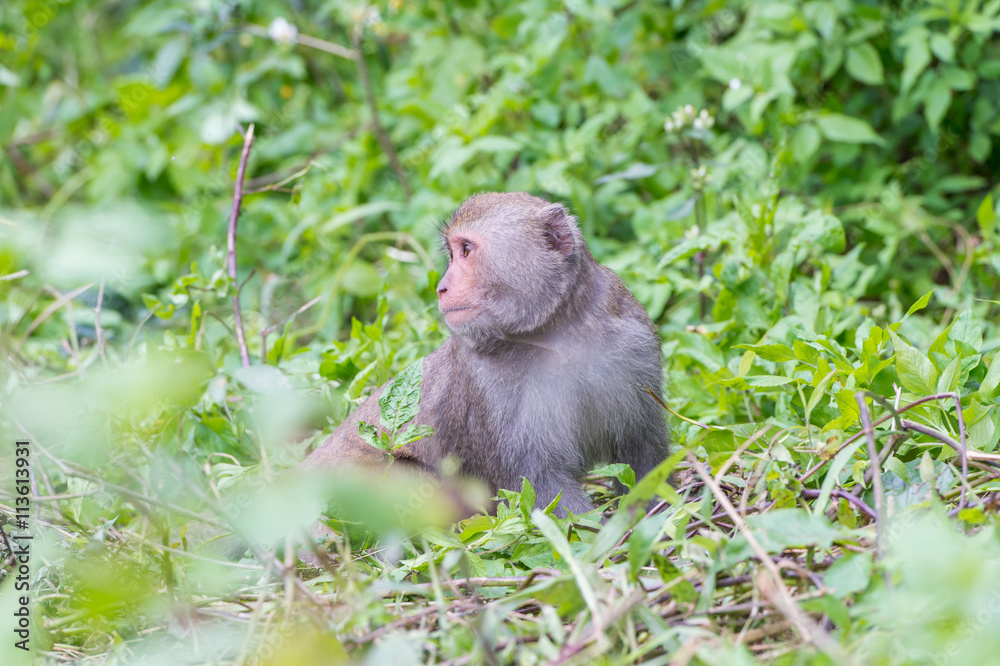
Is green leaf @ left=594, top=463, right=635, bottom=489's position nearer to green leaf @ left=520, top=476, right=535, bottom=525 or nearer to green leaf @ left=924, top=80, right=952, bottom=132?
green leaf @ left=520, top=476, right=535, bottom=525

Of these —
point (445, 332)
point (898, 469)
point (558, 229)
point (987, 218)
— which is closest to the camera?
point (898, 469)

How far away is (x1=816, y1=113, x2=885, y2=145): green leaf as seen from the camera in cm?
515

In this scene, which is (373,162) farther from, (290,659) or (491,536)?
(290,659)

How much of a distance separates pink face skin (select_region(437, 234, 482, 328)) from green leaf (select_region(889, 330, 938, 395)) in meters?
1.39

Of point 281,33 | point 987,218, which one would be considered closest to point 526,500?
point 987,218

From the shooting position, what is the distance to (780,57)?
516 centimetres

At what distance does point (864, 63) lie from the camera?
530cm

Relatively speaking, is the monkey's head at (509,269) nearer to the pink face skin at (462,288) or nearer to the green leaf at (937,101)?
the pink face skin at (462,288)

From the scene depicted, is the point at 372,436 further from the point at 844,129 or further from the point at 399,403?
the point at 844,129

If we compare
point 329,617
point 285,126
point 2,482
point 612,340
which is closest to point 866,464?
point 612,340

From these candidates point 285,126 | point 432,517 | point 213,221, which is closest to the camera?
point 432,517

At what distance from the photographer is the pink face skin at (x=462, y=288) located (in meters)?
3.25

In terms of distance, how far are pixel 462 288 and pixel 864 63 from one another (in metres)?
3.34

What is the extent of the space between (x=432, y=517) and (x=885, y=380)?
1.66 metres
